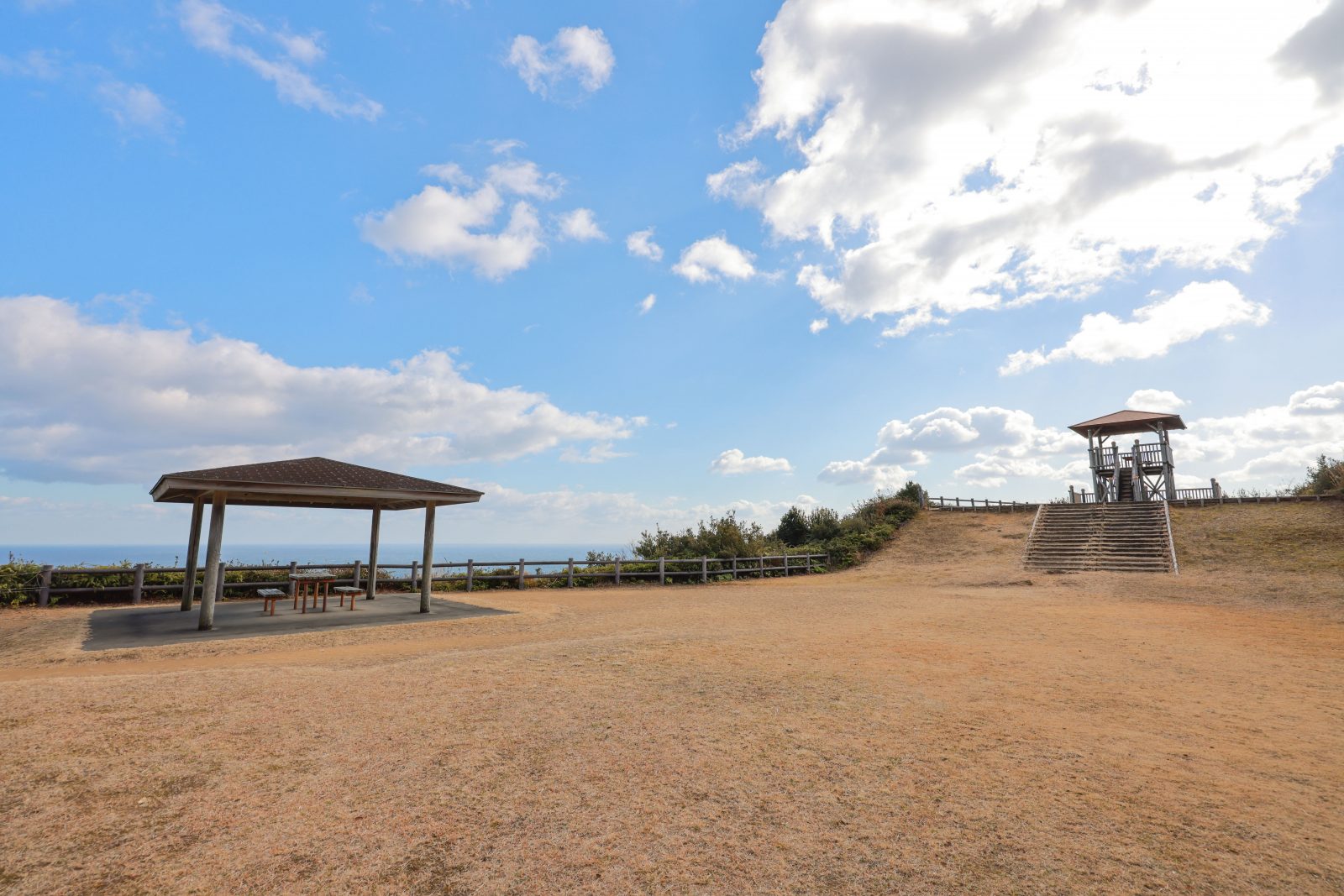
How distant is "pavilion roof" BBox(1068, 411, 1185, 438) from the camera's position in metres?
32.3

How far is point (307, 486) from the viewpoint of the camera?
12406 mm

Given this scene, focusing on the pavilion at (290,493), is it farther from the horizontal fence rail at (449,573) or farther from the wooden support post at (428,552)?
the horizontal fence rail at (449,573)

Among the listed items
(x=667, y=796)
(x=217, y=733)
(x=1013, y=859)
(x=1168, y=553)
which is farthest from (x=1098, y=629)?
(x=1168, y=553)

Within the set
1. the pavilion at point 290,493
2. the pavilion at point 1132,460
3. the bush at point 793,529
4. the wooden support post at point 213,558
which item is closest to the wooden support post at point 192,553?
the pavilion at point 290,493

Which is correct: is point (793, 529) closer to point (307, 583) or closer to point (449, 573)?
point (449, 573)

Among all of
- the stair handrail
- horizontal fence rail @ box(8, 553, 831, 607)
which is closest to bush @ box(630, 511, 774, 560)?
horizontal fence rail @ box(8, 553, 831, 607)

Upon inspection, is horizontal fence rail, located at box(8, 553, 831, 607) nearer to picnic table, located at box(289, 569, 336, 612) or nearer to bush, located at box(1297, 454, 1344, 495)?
picnic table, located at box(289, 569, 336, 612)

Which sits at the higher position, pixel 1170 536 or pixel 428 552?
pixel 1170 536

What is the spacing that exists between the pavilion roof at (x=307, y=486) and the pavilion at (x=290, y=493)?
0.5 inches

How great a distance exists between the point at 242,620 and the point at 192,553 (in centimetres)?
305

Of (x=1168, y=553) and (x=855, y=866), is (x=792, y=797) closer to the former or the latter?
(x=855, y=866)

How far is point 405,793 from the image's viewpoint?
431 centimetres

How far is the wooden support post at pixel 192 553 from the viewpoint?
549 inches

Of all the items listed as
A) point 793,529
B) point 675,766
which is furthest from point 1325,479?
point 675,766
